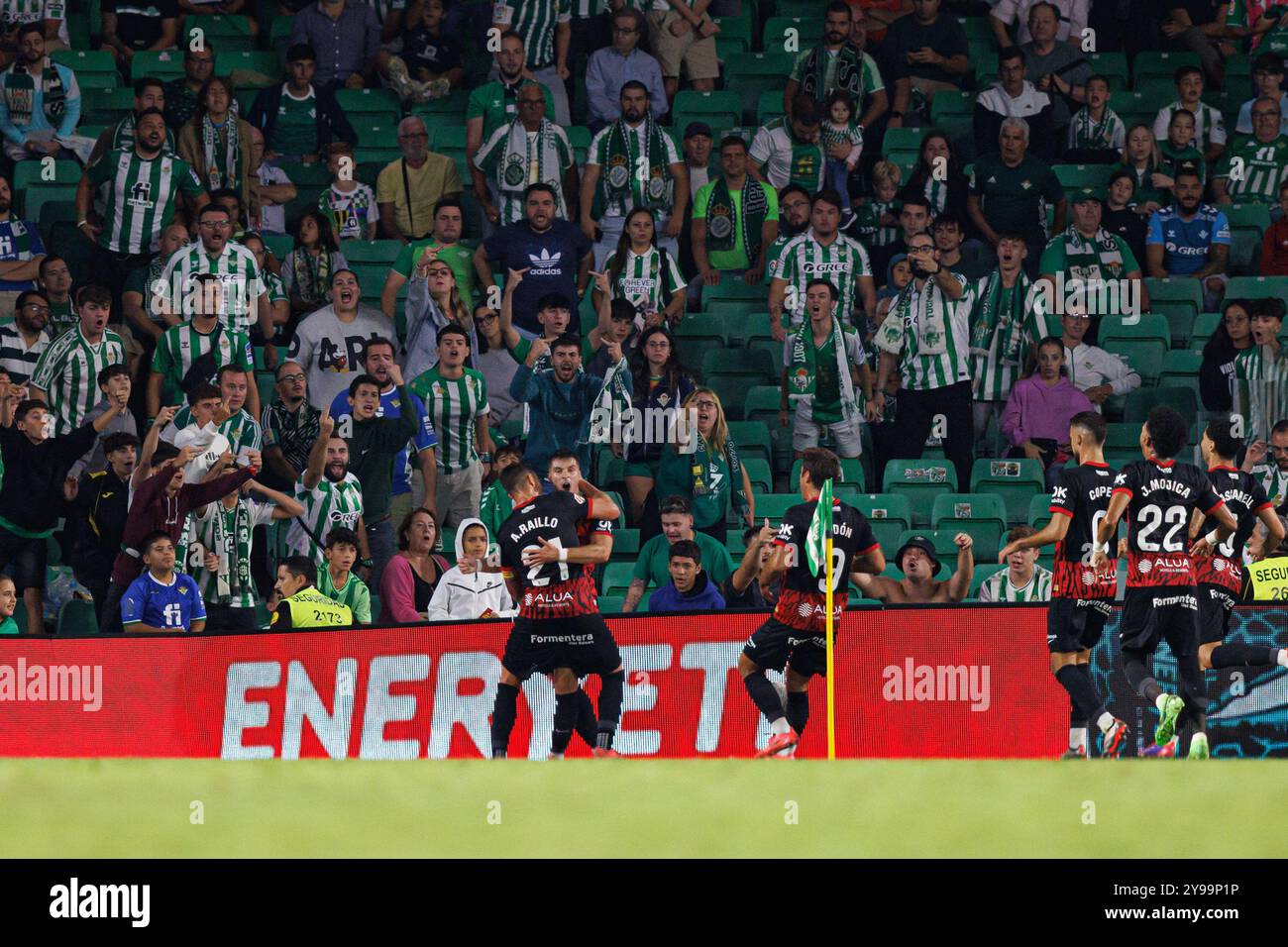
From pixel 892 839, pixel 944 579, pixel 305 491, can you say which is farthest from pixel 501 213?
pixel 892 839

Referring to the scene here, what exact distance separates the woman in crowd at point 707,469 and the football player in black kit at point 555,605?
2.64 m

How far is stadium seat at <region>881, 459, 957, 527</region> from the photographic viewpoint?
15.2 metres

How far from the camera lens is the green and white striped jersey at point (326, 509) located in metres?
14.0

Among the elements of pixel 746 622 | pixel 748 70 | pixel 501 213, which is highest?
pixel 748 70

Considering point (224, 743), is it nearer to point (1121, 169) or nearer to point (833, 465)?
point (833, 465)

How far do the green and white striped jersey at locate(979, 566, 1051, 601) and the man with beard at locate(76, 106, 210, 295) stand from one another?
7.16 meters

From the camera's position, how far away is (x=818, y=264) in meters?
15.8

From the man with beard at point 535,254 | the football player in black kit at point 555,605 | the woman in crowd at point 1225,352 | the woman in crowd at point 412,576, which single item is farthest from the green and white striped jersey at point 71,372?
the woman in crowd at point 1225,352

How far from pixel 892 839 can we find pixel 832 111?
31.9 ft

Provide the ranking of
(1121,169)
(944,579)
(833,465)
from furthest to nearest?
1. (1121,169)
2. (944,579)
3. (833,465)

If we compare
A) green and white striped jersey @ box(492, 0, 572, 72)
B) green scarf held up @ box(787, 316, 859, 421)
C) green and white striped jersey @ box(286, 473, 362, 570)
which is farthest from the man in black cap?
green and white striped jersey @ box(492, 0, 572, 72)

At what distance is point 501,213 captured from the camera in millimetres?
16625

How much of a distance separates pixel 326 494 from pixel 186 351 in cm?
190

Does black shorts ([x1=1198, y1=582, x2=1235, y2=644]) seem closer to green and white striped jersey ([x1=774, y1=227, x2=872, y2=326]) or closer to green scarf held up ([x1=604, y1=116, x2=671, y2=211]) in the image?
green and white striped jersey ([x1=774, y1=227, x2=872, y2=326])
